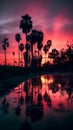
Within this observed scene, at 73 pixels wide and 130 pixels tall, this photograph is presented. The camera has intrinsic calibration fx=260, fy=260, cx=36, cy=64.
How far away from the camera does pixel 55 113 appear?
12.6 metres

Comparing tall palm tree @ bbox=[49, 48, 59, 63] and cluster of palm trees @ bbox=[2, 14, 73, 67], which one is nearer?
cluster of palm trees @ bbox=[2, 14, 73, 67]

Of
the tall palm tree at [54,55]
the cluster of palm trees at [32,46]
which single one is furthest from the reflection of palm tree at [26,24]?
the tall palm tree at [54,55]

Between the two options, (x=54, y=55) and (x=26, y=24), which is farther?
(x=54, y=55)

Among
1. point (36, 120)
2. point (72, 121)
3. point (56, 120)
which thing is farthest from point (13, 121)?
point (72, 121)

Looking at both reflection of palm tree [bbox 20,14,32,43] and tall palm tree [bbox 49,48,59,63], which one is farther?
tall palm tree [bbox 49,48,59,63]

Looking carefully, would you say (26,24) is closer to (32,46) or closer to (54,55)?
(32,46)

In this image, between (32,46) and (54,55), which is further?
(54,55)

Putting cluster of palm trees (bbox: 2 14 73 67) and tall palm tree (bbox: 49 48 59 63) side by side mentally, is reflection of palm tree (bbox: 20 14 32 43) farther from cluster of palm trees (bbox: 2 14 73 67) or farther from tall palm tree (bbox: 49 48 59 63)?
tall palm tree (bbox: 49 48 59 63)

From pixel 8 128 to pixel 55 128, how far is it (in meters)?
1.74

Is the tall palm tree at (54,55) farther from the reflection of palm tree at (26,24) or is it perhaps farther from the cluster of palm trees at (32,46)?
the reflection of palm tree at (26,24)

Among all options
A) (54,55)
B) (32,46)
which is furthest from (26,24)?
(54,55)

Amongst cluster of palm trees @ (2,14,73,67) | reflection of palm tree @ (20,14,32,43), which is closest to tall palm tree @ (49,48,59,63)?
cluster of palm trees @ (2,14,73,67)

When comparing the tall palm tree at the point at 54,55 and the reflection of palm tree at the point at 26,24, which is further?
the tall palm tree at the point at 54,55

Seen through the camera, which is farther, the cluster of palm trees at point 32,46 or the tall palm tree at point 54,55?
the tall palm tree at point 54,55
